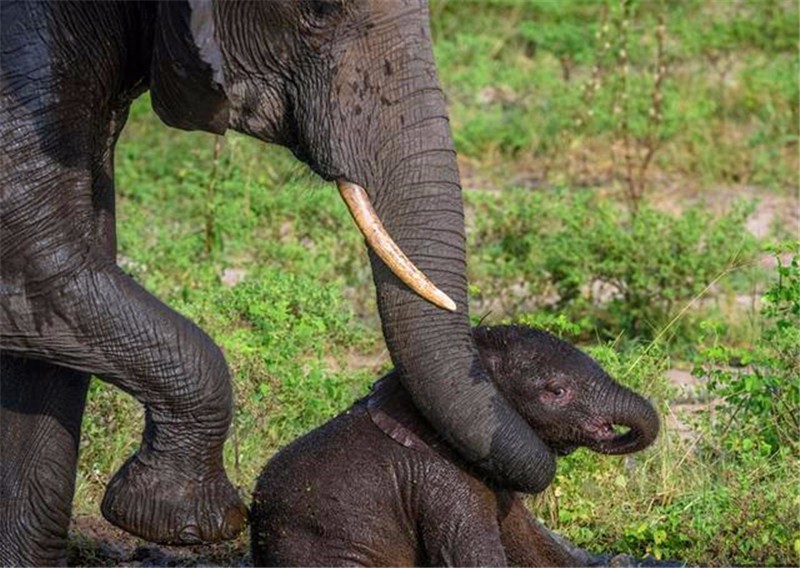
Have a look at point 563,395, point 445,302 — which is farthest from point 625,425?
point 445,302

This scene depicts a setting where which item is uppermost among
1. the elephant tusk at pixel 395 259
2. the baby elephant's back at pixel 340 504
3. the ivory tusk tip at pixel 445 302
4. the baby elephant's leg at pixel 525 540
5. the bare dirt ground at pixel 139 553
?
the elephant tusk at pixel 395 259

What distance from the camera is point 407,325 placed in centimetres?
481

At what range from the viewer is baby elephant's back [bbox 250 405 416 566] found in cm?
520

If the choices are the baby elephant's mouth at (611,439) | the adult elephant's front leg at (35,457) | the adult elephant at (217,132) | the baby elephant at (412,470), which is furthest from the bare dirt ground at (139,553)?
the baby elephant's mouth at (611,439)

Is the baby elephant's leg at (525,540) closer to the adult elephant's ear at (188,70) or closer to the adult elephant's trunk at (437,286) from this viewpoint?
the adult elephant's trunk at (437,286)

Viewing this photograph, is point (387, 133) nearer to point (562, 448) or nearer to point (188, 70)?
point (188, 70)

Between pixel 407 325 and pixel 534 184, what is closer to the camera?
pixel 407 325

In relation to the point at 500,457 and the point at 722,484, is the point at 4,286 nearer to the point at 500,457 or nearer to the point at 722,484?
the point at 500,457

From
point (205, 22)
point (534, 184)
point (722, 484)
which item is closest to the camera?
point (205, 22)

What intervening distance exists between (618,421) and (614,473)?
1016mm

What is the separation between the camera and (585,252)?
8.38 m

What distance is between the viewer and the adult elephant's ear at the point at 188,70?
473 centimetres

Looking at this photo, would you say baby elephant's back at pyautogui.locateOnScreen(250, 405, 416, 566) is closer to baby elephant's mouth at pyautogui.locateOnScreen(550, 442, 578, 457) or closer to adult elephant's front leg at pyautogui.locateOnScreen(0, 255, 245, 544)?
adult elephant's front leg at pyautogui.locateOnScreen(0, 255, 245, 544)

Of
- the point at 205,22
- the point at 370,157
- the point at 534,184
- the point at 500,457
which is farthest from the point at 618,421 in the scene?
the point at 534,184
